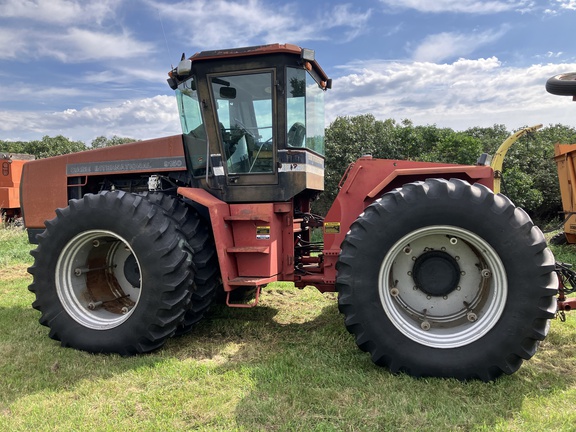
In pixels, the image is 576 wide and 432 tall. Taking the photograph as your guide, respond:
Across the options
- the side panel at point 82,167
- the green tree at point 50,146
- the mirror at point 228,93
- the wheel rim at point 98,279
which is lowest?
the wheel rim at point 98,279

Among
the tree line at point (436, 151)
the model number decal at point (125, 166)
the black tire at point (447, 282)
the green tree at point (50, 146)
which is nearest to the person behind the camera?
the black tire at point (447, 282)

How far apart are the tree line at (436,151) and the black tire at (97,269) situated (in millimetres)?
9371

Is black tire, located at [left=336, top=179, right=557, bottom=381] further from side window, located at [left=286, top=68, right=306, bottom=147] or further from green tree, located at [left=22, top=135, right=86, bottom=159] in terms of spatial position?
green tree, located at [left=22, top=135, right=86, bottom=159]

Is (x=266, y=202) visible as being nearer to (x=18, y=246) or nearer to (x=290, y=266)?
(x=290, y=266)

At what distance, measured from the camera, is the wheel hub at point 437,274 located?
348cm

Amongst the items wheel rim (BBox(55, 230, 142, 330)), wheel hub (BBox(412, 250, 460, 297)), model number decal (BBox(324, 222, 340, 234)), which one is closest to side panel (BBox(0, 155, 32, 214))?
wheel rim (BBox(55, 230, 142, 330))

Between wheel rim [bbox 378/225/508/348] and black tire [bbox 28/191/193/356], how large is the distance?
5.73 feet

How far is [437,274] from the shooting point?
11.5ft

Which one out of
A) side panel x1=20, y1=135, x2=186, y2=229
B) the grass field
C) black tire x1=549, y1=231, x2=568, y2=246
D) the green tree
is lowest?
the grass field

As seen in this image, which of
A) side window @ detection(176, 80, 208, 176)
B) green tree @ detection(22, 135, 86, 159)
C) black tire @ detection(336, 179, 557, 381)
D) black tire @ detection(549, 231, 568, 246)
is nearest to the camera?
black tire @ detection(336, 179, 557, 381)

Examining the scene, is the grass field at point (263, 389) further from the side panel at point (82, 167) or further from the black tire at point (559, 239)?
the black tire at point (559, 239)

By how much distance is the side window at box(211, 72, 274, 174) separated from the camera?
4164 mm

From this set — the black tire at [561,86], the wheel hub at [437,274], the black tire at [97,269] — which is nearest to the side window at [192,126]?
the black tire at [97,269]

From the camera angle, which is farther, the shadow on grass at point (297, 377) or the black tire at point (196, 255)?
the black tire at point (196, 255)
